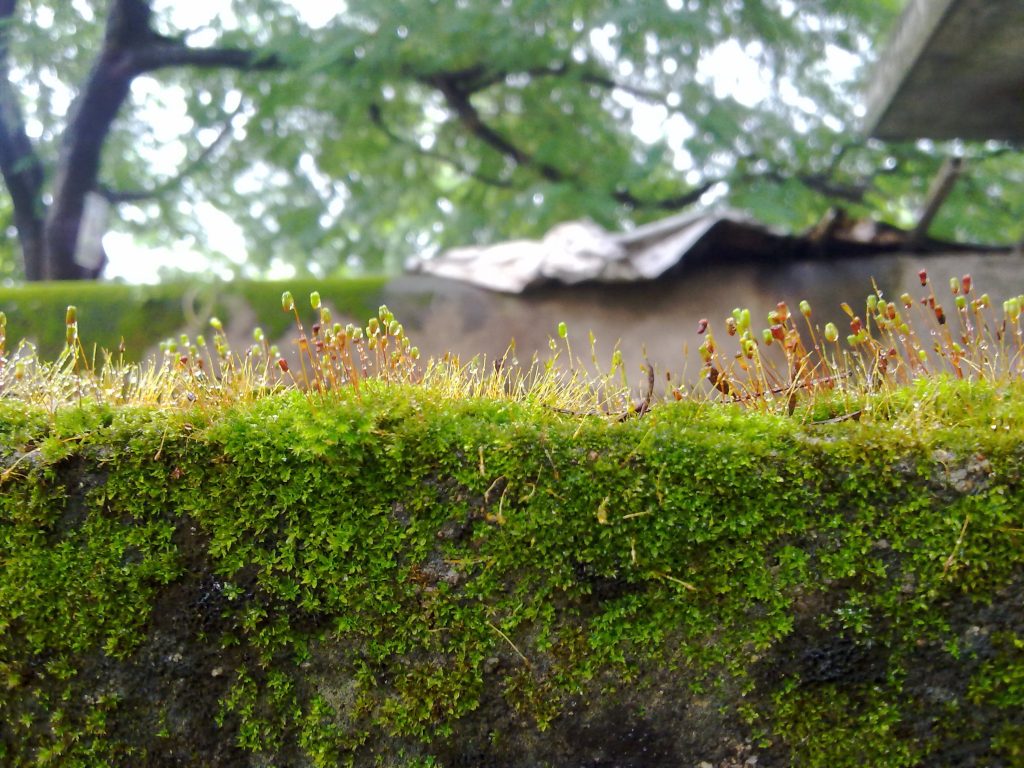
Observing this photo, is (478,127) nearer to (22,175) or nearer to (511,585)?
(22,175)

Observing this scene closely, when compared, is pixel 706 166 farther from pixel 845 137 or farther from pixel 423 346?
pixel 423 346

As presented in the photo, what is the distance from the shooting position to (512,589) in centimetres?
205

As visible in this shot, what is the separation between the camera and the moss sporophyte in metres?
1.94

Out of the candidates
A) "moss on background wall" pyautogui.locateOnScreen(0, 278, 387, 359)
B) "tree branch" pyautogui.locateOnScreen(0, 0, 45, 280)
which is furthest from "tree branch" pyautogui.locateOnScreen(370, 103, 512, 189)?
"tree branch" pyautogui.locateOnScreen(0, 0, 45, 280)

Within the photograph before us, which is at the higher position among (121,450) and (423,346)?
(121,450)

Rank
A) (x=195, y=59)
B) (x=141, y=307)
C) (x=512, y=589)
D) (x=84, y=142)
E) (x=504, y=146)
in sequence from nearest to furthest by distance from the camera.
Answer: (x=512, y=589), (x=141, y=307), (x=84, y=142), (x=195, y=59), (x=504, y=146)

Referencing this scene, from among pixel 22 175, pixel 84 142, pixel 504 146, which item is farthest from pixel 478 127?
pixel 22 175

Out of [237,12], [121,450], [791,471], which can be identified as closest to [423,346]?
[121,450]

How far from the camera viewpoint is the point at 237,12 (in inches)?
374

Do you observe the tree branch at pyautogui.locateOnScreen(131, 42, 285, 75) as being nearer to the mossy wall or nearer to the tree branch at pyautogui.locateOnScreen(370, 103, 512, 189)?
the tree branch at pyautogui.locateOnScreen(370, 103, 512, 189)

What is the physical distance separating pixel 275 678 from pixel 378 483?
601mm

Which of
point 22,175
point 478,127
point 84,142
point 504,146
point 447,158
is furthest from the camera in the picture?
point 447,158

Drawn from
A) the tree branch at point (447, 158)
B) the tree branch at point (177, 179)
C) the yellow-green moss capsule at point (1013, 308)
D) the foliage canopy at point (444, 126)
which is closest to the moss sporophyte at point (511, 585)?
the yellow-green moss capsule at point (1013, 308)

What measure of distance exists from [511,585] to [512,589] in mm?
11
